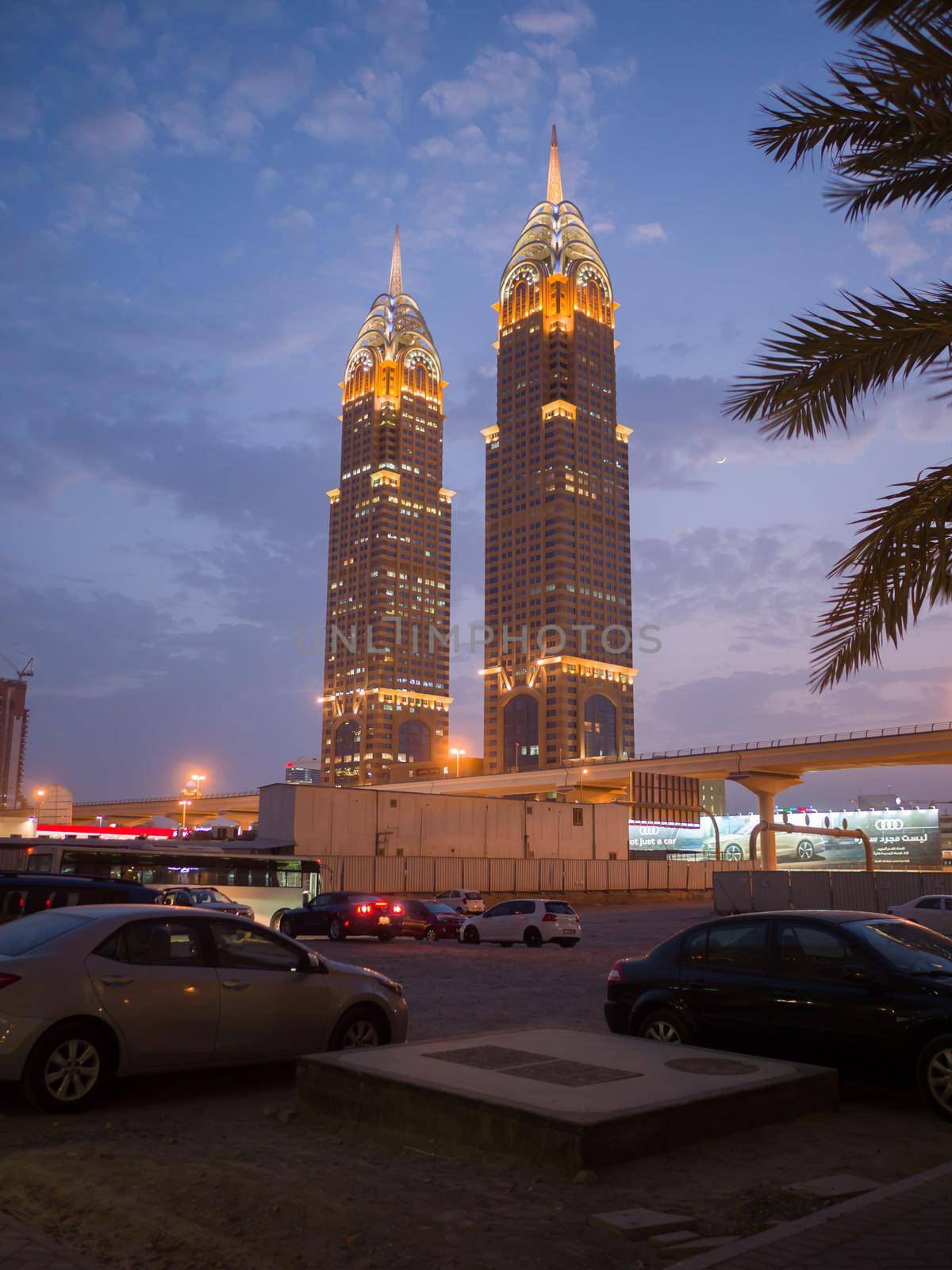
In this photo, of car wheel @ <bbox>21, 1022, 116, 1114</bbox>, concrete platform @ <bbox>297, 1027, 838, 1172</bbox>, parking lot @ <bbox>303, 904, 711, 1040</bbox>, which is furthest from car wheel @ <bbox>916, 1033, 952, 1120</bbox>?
car wheel @ <bbox>21, 1022, 116, 1114</bbox>

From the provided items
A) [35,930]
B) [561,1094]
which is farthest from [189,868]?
[561,1094]

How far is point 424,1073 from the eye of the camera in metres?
7.07

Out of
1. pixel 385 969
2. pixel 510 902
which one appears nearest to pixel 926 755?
pixel 510 902

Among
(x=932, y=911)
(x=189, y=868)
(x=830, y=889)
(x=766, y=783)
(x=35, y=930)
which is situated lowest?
(x=932, y=911)

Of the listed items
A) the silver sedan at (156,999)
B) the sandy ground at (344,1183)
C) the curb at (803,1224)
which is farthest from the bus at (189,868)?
the curb at (803,1224)

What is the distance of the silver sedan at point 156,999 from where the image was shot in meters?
7.38

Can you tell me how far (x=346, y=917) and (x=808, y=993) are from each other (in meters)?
23.0

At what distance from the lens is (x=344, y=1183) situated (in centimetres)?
578

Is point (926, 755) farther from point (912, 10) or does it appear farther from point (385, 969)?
point (912, 10)

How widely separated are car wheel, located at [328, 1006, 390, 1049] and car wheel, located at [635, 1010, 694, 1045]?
2.48 meters

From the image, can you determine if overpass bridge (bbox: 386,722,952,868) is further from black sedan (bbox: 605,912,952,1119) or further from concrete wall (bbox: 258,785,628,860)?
black sedan (bbox: 605,912,952,1119)

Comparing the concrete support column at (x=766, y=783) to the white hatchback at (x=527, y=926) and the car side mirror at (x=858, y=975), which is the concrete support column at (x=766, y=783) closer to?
the white hatchback at (x=527, y=926)

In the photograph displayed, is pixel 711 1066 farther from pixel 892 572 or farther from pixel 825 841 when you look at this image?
pixel 825 841

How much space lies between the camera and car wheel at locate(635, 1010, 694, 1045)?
9.27 meters
